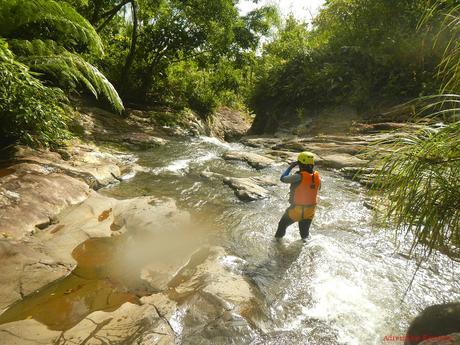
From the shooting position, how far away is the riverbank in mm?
2689

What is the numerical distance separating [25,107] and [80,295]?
3558mm

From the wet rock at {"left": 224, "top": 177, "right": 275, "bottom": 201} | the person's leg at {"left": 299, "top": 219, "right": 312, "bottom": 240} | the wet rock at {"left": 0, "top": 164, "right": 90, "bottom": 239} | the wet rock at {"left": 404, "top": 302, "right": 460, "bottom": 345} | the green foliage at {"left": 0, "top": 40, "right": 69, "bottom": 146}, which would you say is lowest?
the wet rock at {"left": 404, "top": 302, "right": 460, "bottom": 345}

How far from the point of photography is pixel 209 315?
2.85 metres

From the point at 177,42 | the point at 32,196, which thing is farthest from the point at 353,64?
the point at 32,196

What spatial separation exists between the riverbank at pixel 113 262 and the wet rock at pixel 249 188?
0.03 metres

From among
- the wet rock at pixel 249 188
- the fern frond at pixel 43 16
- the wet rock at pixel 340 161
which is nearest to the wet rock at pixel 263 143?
the wet rock at pixel 340 161

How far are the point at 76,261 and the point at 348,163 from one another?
6.43 m

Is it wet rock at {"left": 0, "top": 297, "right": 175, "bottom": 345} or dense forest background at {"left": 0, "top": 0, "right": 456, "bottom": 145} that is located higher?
dense forest background at {"left": 0, "top": 0, "right": 456, "bottom": 145}

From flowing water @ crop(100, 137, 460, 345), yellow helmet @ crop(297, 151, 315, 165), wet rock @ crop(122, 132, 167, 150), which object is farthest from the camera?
wet rock @ crop(122, 132, 167, 150)

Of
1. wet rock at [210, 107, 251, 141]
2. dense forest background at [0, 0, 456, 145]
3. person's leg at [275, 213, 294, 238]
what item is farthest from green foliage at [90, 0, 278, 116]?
person's leg at [275, 213, 294, 238]

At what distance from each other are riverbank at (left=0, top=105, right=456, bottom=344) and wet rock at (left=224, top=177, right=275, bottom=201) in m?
0.03

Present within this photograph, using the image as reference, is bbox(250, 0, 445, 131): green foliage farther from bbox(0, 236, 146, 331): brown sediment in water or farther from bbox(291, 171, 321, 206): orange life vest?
bbox(0, 236, 146, 331): brown sediment in water

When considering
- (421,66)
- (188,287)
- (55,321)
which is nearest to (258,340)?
(188,287)

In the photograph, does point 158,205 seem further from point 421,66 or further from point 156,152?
point 421,66
